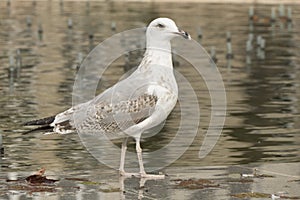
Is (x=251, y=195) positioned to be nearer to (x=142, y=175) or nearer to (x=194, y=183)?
(x=194, y=183)

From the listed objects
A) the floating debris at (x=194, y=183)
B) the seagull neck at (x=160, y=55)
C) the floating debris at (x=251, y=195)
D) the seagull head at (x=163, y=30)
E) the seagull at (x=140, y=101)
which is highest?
the seagull head at (x=163, y=30)

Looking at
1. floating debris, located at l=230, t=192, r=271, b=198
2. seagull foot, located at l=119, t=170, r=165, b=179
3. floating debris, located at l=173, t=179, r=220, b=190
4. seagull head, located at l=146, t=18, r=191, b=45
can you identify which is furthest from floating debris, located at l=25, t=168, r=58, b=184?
floating debris, located at l=230, t=192, r=271, b=198

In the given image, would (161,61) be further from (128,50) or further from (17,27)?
(17,27)

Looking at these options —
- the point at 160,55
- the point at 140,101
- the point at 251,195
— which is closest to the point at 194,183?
the point at 251,195

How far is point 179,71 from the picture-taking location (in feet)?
95.5

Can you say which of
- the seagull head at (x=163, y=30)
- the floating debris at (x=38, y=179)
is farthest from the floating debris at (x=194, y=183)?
the seagull head at (x=163, y=30)

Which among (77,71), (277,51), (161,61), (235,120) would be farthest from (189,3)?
(161,61)

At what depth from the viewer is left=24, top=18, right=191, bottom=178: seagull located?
484 inches

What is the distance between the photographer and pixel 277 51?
35906 millimetres

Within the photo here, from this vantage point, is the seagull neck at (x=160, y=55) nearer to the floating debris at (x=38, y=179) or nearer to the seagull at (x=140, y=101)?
the seagull at (x=140, y=101)

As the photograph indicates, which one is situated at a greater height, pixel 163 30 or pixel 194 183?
pixel 163 30

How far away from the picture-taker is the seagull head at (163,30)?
12.4 metres

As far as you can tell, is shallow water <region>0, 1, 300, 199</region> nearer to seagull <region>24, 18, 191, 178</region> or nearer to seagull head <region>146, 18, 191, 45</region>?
seagull <region>24, 18, 191, 178</region>

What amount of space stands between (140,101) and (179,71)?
662 inches
